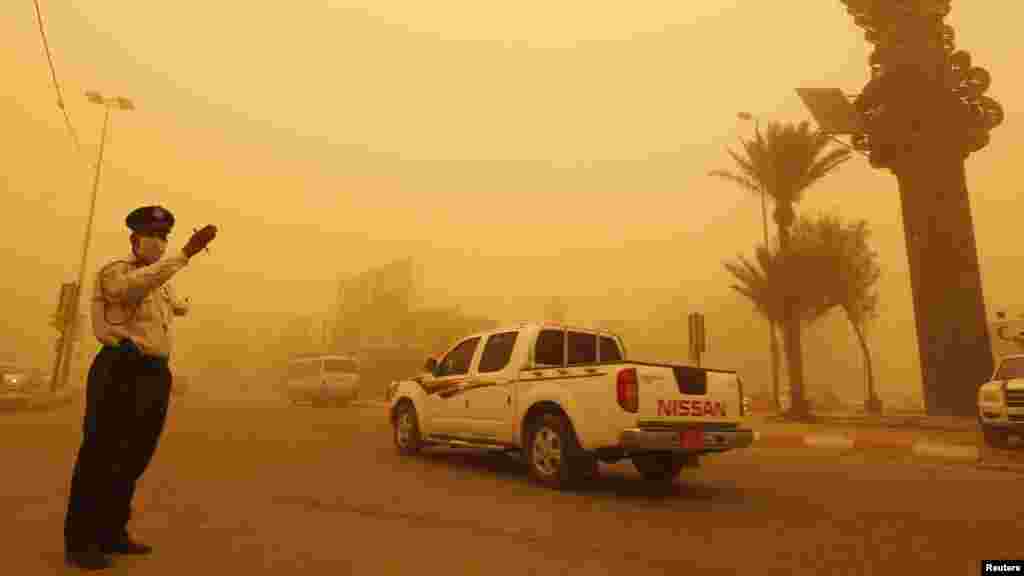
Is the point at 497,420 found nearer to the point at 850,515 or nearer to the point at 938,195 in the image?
the point at 850,515

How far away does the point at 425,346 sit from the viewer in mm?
55656

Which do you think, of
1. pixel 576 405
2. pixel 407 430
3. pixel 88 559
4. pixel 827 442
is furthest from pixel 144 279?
pixel 827 442

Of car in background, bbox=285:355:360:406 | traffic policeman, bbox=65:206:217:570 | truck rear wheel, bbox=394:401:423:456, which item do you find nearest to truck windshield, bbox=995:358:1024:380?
truck rear wheel, bbox=394:401:423:456

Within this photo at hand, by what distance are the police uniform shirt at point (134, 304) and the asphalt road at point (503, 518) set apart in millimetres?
1303

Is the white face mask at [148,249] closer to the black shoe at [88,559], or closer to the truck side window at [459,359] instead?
the black shoe at [88,559]

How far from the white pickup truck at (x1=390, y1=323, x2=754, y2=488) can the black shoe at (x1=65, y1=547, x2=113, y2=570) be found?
4.27 m

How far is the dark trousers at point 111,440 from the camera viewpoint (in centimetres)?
364

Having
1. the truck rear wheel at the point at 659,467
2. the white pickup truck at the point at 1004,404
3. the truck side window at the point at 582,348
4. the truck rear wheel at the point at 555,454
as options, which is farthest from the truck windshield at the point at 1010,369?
the truck rear wheel at the point at 555,454

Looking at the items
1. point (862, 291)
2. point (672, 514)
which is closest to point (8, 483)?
point (672, 514)

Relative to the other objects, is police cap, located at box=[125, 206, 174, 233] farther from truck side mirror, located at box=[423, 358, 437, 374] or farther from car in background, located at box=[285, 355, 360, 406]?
car in background, located at box=[285, 355, 360, 406]

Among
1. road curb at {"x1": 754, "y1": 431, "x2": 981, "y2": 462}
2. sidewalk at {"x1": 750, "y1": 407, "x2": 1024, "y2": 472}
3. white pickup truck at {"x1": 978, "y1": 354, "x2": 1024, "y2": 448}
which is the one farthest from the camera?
white pickup truck at {"x1": 978, "y1": 354, "x2": 1024, "y2": 448}

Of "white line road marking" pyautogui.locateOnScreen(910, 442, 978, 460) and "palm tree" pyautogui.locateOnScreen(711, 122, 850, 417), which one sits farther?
"palm tree" pyautogui.locateOnScreen(711, 122, 850, 417)

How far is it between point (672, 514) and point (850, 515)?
163cm

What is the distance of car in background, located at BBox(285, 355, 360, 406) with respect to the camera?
28000 mm
